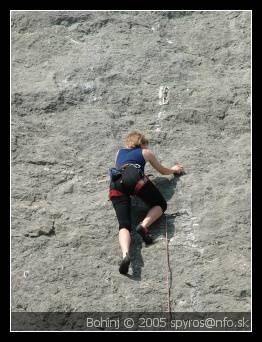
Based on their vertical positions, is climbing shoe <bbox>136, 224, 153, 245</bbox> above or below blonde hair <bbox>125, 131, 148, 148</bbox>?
below

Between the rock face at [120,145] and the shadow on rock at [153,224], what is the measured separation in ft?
0.05

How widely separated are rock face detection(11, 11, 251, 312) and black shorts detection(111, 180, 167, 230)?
8.1 inches

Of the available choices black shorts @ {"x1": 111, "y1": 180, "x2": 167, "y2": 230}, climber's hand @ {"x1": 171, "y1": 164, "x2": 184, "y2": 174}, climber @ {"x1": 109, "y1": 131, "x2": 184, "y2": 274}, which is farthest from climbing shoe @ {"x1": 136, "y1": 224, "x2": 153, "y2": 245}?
climber's hand @ {"x1": 171, "y1": 164, "x2": 184, "y2": 174}

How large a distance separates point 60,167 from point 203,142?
5.32 ft

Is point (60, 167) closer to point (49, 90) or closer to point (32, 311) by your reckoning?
point (49, 90)

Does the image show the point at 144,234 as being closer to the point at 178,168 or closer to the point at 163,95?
the point at 178,168

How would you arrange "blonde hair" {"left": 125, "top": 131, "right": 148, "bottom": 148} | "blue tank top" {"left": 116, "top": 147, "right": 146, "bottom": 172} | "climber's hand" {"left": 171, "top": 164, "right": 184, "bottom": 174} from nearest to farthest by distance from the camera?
1. "blue tank top" {"left": 116, "top": 147, "right": 146, "bottom": 172}
2. "blonde hair" {"left": 125, "top": 131, "right": 148, "bottom": 148}
3. "climber's hand" {"left": 171, "top": 164, "right": 184, "bottom": 174}

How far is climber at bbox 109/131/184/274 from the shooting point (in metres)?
7.32

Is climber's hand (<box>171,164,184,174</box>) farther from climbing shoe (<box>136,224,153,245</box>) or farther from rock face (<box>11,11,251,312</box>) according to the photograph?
climbing shoe (<box>136,224,153,245</box>)

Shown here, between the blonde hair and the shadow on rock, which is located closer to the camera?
the shadow on rock

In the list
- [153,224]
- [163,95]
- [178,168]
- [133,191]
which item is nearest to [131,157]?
[133,191]

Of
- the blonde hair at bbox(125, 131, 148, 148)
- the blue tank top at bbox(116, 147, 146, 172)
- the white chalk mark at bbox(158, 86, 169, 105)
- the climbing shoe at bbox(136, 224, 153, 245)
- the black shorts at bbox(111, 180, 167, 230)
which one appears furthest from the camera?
the white chalk mark at bbox(158, 86, 169, 105)

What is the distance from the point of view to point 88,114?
8.65 metres

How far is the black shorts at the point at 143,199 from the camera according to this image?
24.3ft
